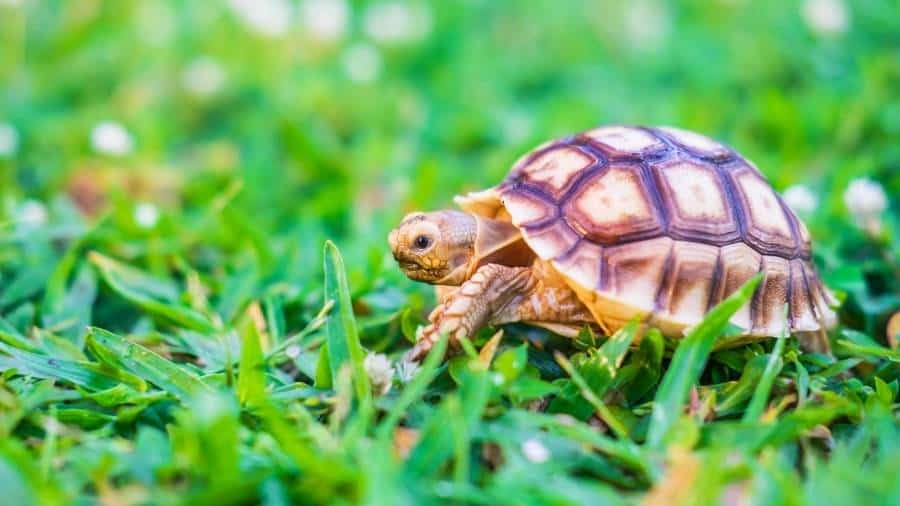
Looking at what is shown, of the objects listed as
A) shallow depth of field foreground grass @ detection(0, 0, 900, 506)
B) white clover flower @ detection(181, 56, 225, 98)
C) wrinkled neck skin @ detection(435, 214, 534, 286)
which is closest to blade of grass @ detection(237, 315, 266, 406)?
shallow depth of field foreground grass @ detection(0, 0, 900, 506)

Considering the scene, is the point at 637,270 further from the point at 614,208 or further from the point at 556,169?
the point at 556,169

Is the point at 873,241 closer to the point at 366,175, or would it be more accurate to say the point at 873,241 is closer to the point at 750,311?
the point at 750,311

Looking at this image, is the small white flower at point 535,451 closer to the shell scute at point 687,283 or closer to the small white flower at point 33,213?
the shell scute at point 687,283

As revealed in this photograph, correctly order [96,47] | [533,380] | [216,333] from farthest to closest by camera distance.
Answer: [96,47] < [216,333] < [533,380]

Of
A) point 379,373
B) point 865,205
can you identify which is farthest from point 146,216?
point 865,205

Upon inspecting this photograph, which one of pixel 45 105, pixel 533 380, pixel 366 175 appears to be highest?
pixel 45 105

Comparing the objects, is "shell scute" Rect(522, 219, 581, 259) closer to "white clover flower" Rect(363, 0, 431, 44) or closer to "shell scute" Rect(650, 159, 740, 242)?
"shell scute" Rect(650, 159, 740, 242)

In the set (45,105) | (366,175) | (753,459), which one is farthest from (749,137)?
(45,105)
